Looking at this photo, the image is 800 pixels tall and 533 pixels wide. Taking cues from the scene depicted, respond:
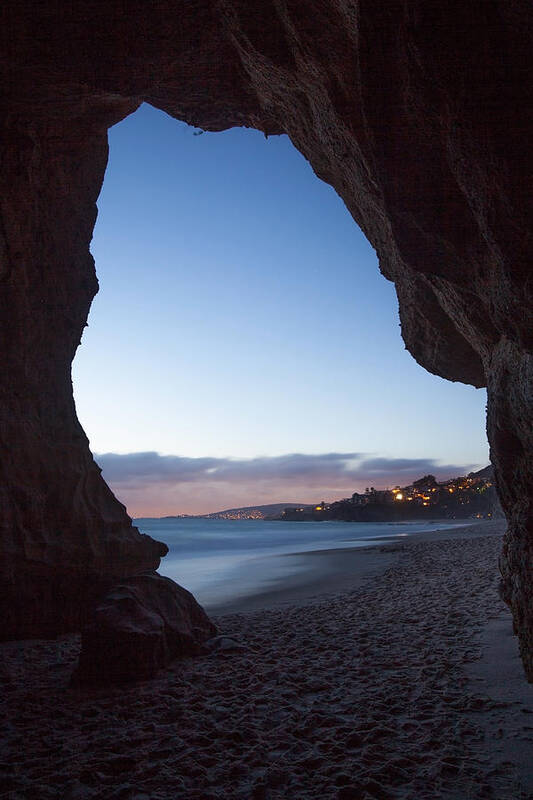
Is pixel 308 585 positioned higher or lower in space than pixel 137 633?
lower

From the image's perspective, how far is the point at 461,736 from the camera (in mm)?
3305

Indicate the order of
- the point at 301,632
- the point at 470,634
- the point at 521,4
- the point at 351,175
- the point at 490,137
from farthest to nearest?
1. the point at 301,632
2. the point at 470,634
3. the point at 351,175
4. the point at 490,137
5. the point at 521,4

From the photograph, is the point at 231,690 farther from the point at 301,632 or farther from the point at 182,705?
the point at 301,632

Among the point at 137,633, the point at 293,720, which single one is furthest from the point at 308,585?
the point at 293,720

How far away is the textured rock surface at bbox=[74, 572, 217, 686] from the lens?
4746mm

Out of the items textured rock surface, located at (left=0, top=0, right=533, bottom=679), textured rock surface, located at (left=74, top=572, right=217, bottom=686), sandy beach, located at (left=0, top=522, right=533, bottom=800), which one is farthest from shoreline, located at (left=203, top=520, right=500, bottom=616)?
textured rock surface, located at (left=74, top=572, right=217, bottom=686)

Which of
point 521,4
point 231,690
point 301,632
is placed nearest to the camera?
point 521,4

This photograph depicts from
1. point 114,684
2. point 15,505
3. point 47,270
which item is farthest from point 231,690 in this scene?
point 47,270

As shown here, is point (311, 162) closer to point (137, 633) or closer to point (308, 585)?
point (137, 633)

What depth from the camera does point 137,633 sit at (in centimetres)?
495

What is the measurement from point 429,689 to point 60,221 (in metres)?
8.74

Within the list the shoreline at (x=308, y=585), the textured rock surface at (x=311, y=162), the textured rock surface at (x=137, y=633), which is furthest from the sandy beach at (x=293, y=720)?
the shoreline at (x=308, y=585)

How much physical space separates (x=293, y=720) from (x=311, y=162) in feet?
22.0

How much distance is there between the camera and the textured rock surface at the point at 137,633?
4.75 metres
